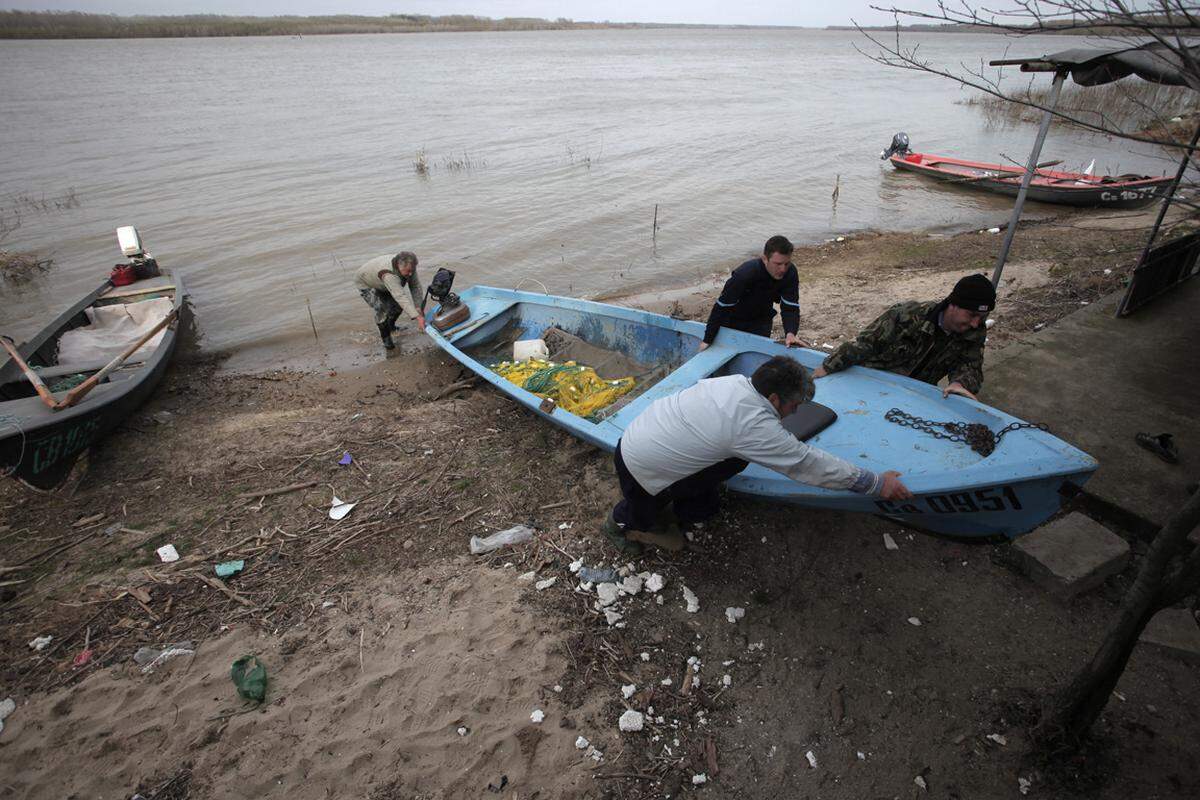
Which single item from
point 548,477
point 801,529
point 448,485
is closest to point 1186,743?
point 801,529

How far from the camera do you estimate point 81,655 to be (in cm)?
361

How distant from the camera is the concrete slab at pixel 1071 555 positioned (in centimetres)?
350

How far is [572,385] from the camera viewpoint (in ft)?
Answer: 19.0

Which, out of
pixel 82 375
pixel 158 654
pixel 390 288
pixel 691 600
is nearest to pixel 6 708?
pixel 158 654

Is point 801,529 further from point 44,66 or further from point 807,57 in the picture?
point 807,57

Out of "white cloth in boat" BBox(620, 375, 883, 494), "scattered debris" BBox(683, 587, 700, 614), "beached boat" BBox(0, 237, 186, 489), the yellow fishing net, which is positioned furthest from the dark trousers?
"beached boat" BBox(0, 237, 186, 489)

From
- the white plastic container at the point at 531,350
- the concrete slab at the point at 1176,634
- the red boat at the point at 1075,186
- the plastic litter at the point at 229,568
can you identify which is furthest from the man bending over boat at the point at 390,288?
the red boat at the point at 1075,186

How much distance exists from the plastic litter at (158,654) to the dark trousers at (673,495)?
2.91m

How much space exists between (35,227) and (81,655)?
1506 cm

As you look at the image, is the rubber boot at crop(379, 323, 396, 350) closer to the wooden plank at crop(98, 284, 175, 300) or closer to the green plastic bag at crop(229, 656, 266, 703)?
the wooden plank at crop(98, 284, 175, 300)

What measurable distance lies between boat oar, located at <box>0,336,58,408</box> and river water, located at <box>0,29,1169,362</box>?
9.62 ft

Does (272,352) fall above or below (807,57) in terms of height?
below

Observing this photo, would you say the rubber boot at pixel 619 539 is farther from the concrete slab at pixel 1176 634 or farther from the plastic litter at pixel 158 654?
the concrete slab at pixel 1176 634

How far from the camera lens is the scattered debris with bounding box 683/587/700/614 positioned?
375 cm
